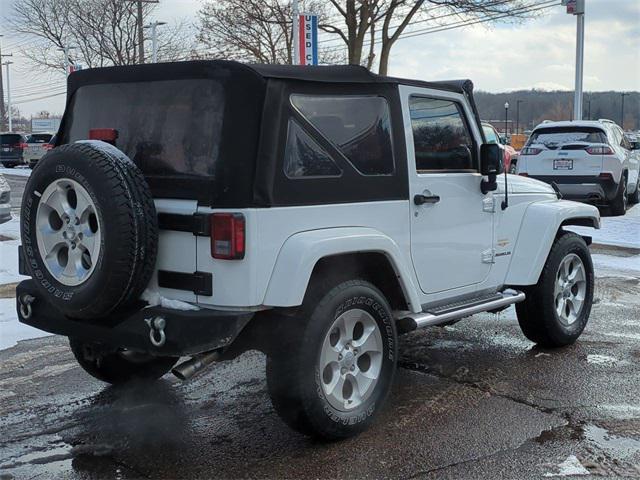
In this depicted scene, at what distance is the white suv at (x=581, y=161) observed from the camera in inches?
538

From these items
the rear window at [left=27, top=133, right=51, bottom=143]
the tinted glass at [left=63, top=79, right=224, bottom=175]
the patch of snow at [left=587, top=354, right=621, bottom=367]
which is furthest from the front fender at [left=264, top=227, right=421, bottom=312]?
the rear window at [left=27, top=133, right=51, bottom=143]

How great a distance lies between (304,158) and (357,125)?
49 centimetres

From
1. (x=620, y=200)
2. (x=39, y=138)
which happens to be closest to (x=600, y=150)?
(x=620, y=200)

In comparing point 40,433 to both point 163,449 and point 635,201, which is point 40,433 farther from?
point 635,201

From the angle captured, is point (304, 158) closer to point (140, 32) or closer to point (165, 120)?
point (165, 120)

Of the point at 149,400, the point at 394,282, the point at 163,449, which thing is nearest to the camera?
the point at 163,449

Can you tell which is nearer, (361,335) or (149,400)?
(361,335)

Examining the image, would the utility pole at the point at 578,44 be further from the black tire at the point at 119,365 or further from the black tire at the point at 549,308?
the black tire at the point at 119,365

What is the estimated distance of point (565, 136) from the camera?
14078mm

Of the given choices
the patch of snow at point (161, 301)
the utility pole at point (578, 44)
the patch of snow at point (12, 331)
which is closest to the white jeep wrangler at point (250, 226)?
the patch of snow at point (161, 301)

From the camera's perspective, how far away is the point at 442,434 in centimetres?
410

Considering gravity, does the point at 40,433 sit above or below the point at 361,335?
below

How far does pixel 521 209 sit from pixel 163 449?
3.10m

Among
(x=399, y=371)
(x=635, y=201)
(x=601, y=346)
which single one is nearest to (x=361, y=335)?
(x=399, y=371)
